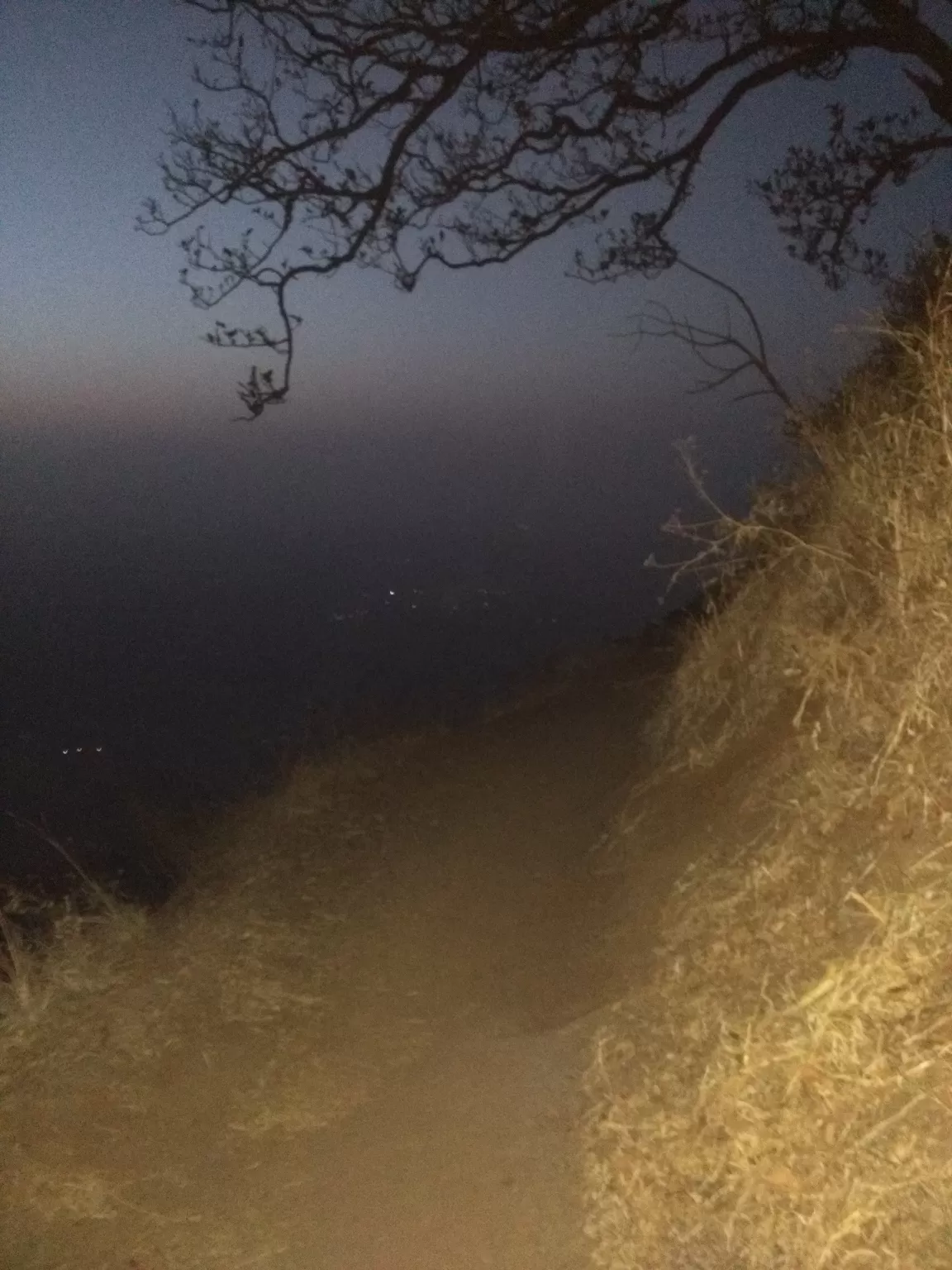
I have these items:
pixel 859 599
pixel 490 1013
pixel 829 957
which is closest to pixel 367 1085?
pixel 490 1013

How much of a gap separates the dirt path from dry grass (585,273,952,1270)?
0.32 metres

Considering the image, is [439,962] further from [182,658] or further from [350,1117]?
[182,658]

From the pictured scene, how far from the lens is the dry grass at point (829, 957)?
3393 millimetres

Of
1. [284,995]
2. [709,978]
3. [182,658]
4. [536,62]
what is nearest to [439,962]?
[284,995]

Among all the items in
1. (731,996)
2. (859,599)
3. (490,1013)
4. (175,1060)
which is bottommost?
(490,1013)

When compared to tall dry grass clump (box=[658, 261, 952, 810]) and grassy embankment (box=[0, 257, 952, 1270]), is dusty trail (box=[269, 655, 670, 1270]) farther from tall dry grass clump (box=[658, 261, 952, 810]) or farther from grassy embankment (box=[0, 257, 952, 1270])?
tall dry grass clump (box=[658, 261, 952, 810])

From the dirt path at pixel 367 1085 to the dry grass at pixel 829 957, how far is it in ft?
1.06

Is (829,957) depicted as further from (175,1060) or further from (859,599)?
(175,1060)

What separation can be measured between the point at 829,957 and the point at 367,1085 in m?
1.93

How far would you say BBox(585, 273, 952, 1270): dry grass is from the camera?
3393 mm

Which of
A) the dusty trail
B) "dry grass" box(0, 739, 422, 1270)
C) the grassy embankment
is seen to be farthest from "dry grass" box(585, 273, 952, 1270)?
"dry grass" box(0, 739, 422, 1270)

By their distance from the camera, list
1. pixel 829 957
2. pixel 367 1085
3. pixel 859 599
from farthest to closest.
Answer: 1. pixel 859 599
2. pixel 367 1085
3. pixel 829 957

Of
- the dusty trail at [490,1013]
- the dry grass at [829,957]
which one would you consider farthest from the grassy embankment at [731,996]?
the dusty trail at [490,1013]

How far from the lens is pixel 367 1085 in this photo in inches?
200
